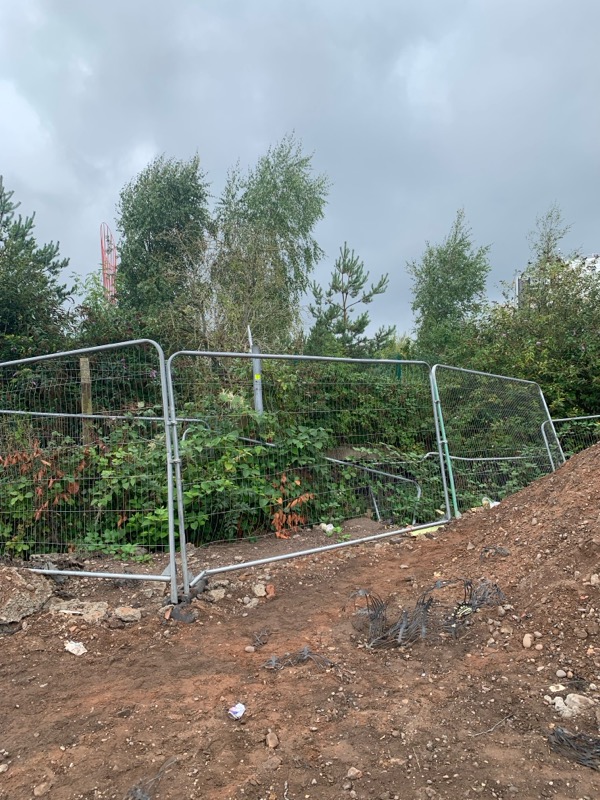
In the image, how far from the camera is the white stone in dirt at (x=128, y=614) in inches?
136

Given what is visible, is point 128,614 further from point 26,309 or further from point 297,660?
point 26,309

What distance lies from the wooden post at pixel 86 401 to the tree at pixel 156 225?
12006 millimetres

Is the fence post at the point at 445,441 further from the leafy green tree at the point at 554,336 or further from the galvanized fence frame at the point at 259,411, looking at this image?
the leafy green tree at the point at 554,336

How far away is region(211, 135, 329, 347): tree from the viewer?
15.1 m

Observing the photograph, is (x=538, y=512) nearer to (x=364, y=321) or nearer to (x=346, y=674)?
(x=346, y=674)

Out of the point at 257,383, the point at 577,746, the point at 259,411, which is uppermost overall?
the point at 257,383

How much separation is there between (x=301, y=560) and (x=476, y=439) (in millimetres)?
2840

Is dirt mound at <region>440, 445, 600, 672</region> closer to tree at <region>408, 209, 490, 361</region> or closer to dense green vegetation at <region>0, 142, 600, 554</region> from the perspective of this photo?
dense green vegetation at <region>0, 142, 600, 554</region>

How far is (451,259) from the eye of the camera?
23.7 metres

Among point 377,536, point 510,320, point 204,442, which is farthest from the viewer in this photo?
point 510,320

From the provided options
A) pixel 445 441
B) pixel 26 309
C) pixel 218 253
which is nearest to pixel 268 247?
pixel 218 253

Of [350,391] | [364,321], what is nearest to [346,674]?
[350,391]

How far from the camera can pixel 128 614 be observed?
11.4 ft

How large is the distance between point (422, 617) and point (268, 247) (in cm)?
1470
